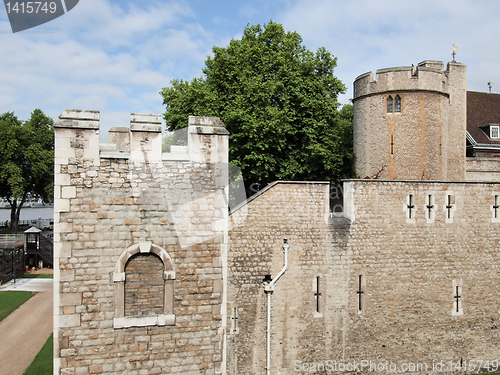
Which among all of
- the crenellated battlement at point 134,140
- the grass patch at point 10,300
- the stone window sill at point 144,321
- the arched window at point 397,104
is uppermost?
the arched window at point 397,104

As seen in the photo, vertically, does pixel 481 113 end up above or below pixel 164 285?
above

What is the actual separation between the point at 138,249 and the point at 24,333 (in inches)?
378

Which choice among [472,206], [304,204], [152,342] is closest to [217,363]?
[152,342]

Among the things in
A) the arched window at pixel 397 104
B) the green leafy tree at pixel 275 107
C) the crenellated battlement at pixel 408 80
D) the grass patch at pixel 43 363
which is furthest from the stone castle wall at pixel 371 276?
the grass patch at pixel 43 363

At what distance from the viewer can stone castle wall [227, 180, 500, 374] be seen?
367 inches

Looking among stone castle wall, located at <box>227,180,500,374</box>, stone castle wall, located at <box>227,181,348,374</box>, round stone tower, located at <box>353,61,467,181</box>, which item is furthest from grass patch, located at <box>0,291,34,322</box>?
round stone tower, located at <box>353,61,467,181</box>

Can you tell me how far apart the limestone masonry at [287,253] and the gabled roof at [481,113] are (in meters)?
6.68

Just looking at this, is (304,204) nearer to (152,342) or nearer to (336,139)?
(152,342)

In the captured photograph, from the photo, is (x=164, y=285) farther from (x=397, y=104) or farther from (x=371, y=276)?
(x=397, y=104)

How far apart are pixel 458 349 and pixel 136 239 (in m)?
9.91

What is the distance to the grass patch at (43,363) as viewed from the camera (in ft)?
34.3

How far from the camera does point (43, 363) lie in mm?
11031

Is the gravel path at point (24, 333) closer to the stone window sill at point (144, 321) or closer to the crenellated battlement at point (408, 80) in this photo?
the stone window sill at point (144, 321)

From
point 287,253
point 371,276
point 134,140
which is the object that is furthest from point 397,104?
point 134,140
